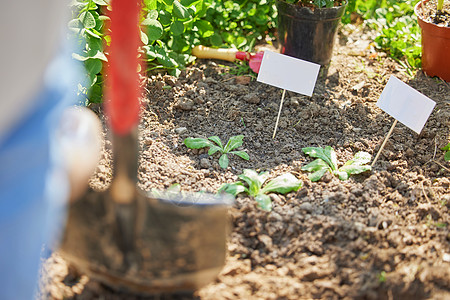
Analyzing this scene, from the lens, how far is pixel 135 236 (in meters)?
1.27

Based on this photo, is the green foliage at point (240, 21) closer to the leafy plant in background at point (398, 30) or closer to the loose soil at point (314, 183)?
the loose soil at point (314, 183)

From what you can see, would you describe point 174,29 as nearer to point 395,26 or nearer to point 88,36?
point 88,36

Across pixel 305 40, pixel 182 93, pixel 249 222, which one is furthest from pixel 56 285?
pixel 305 40

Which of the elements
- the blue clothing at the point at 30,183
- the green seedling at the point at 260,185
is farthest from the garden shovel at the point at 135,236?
the green seedling at the point at 260,185

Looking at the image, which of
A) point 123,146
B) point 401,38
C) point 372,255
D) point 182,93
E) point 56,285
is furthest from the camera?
point 401,38

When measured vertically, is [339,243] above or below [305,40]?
below

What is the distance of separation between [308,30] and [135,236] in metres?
1.81

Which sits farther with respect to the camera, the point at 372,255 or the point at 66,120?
the point at 372,255

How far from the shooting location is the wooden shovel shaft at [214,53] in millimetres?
2789

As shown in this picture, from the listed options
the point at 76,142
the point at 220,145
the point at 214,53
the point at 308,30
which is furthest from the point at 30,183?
the point at 308,30

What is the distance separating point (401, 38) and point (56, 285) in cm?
250

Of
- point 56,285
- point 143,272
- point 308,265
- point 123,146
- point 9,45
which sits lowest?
point 56,285

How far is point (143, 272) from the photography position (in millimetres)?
1259

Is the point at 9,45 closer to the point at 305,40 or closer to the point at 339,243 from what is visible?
the point at 339,243
